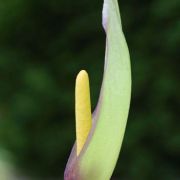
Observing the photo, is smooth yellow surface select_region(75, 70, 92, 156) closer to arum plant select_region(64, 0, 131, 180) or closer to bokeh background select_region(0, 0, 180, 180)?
arum plant select_region(64, 0, 131, 180)

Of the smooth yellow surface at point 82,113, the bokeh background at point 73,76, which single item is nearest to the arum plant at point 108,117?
the smooth yellow surface at point 82,113

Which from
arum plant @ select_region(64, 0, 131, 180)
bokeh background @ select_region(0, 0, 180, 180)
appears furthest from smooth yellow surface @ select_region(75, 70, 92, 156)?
bokeh background @ select_region(0, 0, 180, 180)

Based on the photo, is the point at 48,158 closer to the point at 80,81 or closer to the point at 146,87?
the point at 146,87

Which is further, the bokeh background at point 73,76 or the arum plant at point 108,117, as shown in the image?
the bokeh background at point 73,76

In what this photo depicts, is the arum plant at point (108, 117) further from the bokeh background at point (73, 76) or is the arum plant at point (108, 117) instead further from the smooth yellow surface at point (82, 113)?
the bokeh background at point (73, 76)

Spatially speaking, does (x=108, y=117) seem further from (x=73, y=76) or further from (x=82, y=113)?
(x=73, y=76)

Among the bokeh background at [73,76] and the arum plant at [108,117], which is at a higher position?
the arum plant at [108,117]
